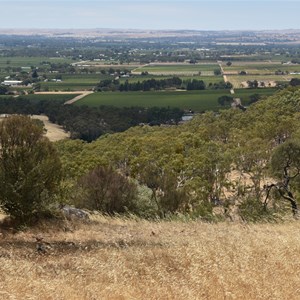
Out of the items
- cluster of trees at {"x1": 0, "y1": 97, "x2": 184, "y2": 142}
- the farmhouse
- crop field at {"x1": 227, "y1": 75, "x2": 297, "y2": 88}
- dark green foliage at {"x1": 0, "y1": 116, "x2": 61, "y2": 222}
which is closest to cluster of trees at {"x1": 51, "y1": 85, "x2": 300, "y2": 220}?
dark green foliage at {"x1": 0, "y1": 116, "x2": 61, "y2": 222}

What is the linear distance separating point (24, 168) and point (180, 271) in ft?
25.8

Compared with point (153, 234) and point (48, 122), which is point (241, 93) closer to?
point (48, 122)

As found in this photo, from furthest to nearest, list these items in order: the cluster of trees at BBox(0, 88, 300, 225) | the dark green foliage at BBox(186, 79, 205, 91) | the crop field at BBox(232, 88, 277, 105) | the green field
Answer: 1. the dark green foliage at BBox(186, 79, 205, 91)
2. the crop field at BBox(232, 88, 277, 105)
3. the green field
4. the cluster of trees at BBox(0, 88, 300, 225)

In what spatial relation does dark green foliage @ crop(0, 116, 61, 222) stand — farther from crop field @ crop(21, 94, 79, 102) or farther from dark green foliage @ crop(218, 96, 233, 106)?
crop field @ crop(21, 94, 79, 102)

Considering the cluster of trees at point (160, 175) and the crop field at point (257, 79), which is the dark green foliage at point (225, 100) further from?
the cluster of trees at point (160, 175)

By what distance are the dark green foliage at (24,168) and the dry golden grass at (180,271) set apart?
4623 millimetres

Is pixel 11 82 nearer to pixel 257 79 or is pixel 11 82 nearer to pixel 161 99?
pixel 161 99

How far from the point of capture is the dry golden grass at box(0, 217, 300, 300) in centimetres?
479

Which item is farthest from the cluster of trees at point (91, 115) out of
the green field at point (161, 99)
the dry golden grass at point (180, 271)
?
the dry golden grass at point (180, 271)

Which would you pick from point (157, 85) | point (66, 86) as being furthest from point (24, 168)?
point (66, 86)

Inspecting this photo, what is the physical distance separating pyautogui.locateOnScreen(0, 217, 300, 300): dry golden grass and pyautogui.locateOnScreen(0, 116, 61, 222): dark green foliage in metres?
4.62

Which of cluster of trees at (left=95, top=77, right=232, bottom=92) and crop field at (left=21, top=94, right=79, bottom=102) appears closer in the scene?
crop field at (left=21, top=94, right=79, bottom=102)

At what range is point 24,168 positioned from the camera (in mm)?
12641

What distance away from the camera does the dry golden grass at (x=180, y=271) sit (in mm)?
4793
